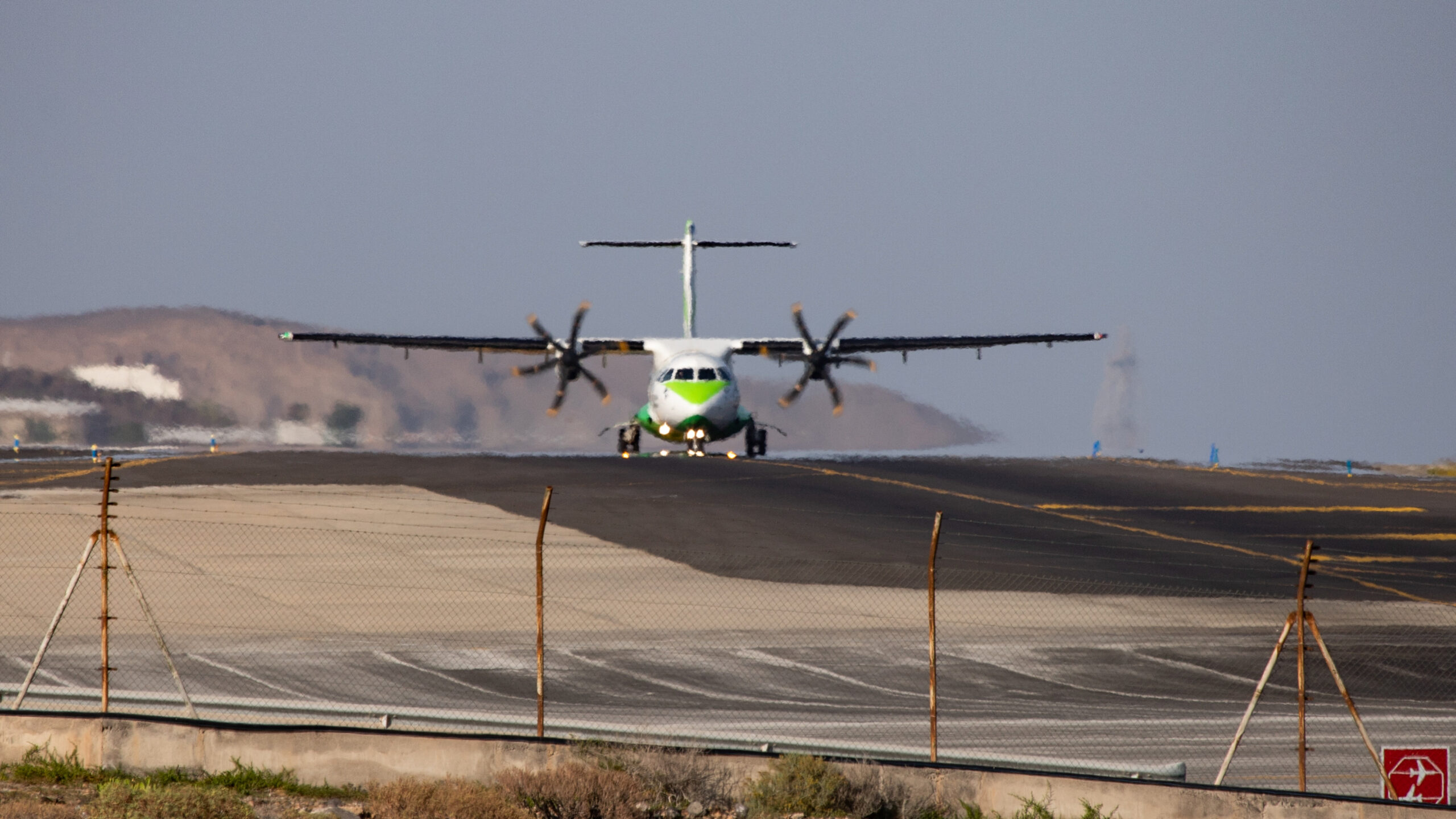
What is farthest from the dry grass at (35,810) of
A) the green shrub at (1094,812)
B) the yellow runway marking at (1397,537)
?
the yellow runway marking at (1397,537)

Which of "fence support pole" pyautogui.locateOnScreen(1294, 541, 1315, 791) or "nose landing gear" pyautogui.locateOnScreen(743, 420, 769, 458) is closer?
"fence support pole" pyautogui.locateOnScreen(1294, 541, 1315, 791)

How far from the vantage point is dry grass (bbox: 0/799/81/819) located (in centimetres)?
1182

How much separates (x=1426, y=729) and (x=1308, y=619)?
8284mm

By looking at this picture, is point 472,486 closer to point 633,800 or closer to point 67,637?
point 67,637

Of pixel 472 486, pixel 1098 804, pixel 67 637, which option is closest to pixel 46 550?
pixel 67 637

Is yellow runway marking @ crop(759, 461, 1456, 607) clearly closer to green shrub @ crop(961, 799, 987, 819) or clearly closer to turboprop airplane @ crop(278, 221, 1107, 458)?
turboprop airplane @ crop(278, 221, 1107, 458)

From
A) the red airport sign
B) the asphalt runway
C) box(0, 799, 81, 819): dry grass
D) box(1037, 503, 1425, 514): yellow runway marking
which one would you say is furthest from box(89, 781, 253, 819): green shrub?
box(1037, 503, 1425, 514): yellow runway marking

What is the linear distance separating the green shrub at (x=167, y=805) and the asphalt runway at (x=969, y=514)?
64.1 feet

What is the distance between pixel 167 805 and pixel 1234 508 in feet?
134

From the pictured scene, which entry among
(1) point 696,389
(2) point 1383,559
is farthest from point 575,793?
(1) point 696,389

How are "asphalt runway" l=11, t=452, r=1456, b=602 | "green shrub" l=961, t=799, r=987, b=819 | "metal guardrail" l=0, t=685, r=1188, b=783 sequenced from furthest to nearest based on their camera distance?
"asphalt runway" l=11, t=452, r=1456, b=602 → "metal guardrail" l=0, t=685, r=1188, b=783 → "green shrub" l=961, t=799, r=987, b=819

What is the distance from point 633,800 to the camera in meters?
13.3

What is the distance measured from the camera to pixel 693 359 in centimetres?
5075

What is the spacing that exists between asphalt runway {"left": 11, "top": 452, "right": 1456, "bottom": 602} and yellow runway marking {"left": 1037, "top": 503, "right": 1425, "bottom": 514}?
14 cm
